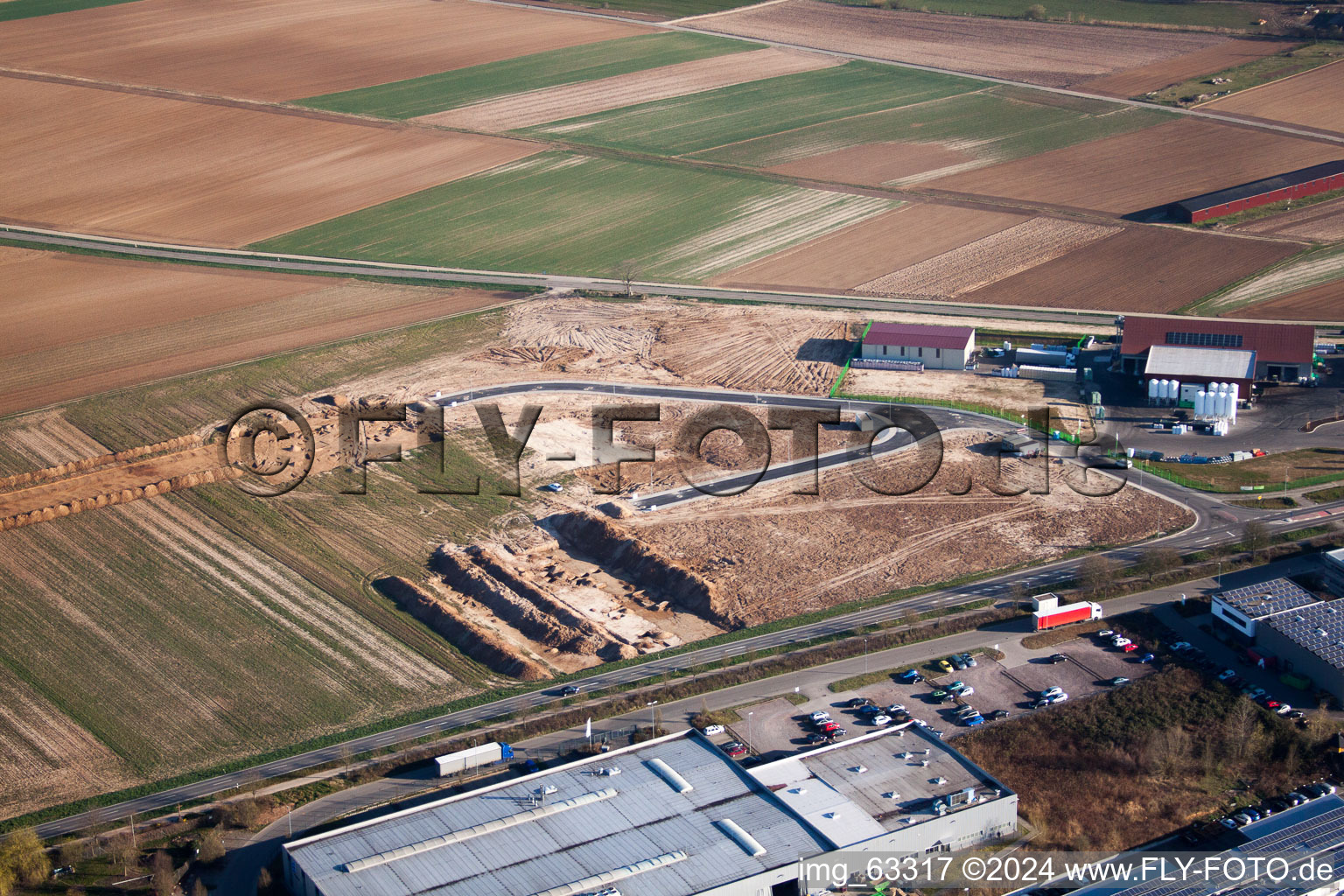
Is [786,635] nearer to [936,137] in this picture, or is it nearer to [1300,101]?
[936,137]

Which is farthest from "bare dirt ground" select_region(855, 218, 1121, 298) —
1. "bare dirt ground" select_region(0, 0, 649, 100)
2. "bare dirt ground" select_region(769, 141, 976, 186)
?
"bare dirt ground" select_region(0, 0, 649, 100)

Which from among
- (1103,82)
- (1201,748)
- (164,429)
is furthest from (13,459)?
(1103,82)

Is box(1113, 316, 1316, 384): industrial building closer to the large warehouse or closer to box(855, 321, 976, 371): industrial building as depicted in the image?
box(855, 321, 976, 371): industrial building

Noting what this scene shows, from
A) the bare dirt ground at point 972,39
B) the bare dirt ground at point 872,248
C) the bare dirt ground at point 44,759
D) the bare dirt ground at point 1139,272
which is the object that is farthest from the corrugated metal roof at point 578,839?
the bare dirt ground at point 972,39

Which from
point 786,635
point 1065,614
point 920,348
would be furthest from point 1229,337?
point 786,635

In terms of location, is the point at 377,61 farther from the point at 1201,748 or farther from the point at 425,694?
the point at 1201,748
